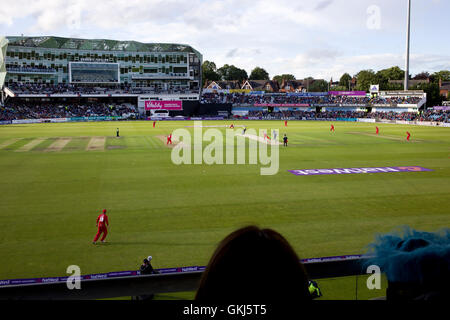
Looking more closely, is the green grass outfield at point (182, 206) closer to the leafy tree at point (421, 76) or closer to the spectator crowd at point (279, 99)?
the spectator crowd at point (279, 99)

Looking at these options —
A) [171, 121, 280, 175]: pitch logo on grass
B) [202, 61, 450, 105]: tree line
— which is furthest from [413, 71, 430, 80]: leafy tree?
[171, 121, 280, 175]: pitch logo on grass

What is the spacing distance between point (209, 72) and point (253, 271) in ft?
538

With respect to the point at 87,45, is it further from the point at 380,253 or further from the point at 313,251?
the point at 380,253

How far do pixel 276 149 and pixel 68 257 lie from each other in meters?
25.4

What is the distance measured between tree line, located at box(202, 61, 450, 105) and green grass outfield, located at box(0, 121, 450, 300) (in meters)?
87.2

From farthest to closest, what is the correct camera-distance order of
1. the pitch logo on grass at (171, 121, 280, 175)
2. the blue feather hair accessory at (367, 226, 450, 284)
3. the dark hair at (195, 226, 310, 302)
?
the pitch logo on grass at (171, 121, 280, 175)
the blue feather hair accessory at (367, 226, 450, 284)
the dark hair at (195, 226, 310, 302)

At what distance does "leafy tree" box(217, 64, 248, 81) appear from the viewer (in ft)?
567

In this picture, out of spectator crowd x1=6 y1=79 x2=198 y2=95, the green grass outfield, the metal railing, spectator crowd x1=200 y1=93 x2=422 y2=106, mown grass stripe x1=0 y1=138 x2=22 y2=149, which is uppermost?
spectator crowd x1=6 y1=79 x2=198 y2=95

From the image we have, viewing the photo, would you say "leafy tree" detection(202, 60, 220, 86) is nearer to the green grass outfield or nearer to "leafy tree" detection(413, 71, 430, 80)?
"leafy tree" detection(413, 71, 430, 80)

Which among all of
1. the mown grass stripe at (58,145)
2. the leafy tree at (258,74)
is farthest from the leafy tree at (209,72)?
the mown grass stripe at (58,145)

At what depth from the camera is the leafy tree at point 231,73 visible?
567 ft

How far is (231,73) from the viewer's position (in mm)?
173375

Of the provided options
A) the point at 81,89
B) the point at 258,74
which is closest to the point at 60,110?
the point at 81,89
